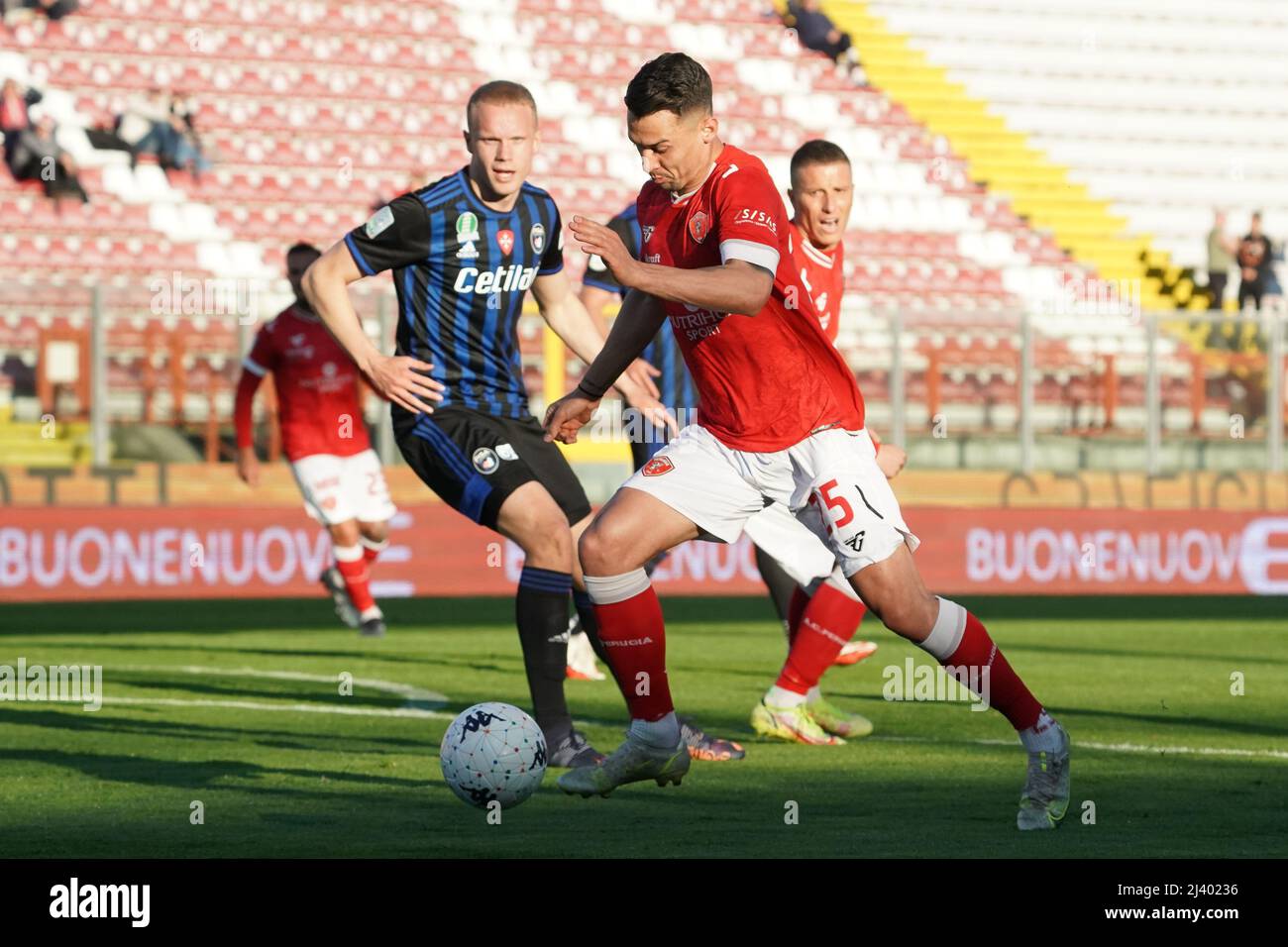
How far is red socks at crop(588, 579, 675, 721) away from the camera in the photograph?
630 centimetres

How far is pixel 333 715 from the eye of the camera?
28.8 feet

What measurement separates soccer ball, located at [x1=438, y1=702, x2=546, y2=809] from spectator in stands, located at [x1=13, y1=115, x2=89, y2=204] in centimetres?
1679

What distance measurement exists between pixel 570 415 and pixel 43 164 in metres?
16.5

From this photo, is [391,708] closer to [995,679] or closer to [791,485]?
[791,485]

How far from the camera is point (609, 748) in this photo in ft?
25.2

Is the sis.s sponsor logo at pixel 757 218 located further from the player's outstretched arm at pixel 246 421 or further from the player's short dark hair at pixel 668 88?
the player's outstretched arm at pixel 246 421

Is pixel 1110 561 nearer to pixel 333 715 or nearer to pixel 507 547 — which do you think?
pixel 507 547

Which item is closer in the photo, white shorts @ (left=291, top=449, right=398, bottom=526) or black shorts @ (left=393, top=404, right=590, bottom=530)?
black shorts @ (left=393, top=404, right=590, bottom=530)

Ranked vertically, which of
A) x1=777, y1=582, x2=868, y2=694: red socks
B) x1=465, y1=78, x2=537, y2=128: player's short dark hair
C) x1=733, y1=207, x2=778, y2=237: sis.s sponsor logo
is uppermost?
x1=465, y1=78, x2=537, y2=128: player's short dark hair

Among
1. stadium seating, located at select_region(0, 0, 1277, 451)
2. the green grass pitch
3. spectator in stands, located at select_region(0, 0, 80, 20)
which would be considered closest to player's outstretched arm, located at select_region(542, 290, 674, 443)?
the green grass pitch

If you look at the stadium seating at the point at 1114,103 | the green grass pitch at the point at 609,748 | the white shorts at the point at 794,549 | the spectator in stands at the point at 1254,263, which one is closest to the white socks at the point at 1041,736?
the green grass pitch at the point at 609,748

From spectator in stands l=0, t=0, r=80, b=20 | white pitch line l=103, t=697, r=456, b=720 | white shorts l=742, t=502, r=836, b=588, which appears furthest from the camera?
spectator in stands l=0, t=0, r=80, b=20

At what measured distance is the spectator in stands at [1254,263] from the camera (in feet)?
78.7

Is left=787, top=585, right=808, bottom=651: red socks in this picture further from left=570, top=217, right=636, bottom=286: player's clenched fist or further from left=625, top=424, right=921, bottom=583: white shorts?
left=570, top=217, right=636, bottom=286: player's clenched fist
